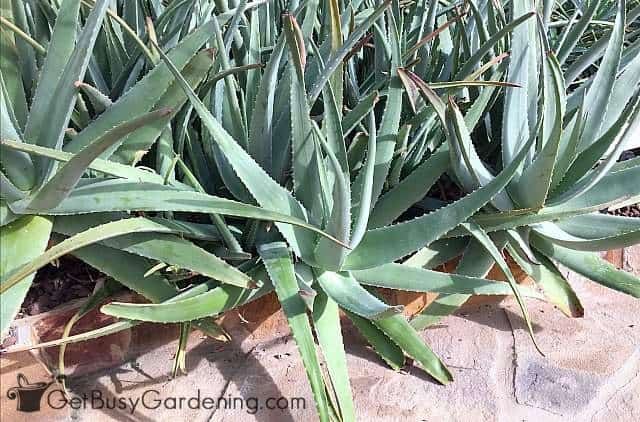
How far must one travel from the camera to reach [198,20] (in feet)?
3.75

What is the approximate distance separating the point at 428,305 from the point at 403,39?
1.78ft

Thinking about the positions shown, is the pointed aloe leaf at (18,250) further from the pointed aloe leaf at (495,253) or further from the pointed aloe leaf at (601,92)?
the pointed aloe leaf at (601,92)

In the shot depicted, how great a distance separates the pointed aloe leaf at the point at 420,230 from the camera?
3.02 ft

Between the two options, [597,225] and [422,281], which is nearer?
[422,281]

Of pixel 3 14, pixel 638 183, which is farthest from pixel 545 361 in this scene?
pixel 3 14

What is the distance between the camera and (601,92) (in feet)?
3.55

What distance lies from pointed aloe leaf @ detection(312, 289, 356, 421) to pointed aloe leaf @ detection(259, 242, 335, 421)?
24 mm

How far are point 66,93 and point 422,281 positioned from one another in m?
0.59

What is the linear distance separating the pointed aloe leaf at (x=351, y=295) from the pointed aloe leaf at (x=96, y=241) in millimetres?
146

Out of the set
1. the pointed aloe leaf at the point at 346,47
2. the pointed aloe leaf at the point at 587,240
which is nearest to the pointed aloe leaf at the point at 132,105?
the pointed aloe leaf at the point at 346,47

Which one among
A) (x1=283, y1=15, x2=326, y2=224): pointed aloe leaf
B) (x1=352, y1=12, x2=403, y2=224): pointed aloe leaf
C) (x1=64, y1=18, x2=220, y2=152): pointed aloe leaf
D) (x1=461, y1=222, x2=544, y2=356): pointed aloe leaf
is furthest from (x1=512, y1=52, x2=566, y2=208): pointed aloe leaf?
(x1=64, y1=18, x2=220, y2=152): pointed aloe leaf

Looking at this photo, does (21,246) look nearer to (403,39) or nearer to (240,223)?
(240,223)

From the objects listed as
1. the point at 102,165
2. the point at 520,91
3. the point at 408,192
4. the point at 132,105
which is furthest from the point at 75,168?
the point at 520,91

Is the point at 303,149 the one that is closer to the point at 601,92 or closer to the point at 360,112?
the point at 360,112
